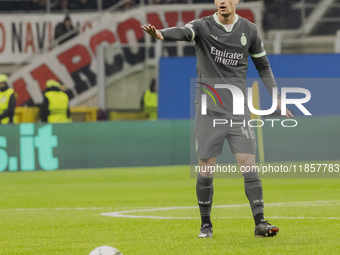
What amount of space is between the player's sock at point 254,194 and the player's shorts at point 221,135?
A: 234 millimetres

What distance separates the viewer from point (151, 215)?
442 inches

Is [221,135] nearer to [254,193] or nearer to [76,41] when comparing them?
[254,193]

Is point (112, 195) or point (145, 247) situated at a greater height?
point (145, 247)

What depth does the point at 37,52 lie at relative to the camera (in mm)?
31094

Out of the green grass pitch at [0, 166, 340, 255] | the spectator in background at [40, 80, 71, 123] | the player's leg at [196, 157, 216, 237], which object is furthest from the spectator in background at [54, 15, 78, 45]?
the player's leg at [196, 157, 216, 237]

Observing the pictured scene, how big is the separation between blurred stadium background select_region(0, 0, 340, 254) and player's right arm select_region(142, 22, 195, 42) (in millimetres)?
1836

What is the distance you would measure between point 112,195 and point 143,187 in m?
1.55

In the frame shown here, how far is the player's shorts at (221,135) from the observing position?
8.49 metres

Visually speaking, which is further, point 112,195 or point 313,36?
point 313,36

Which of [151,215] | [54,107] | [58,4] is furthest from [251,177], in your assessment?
[58,4]

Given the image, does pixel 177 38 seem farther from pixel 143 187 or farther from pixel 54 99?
pixel 54 99

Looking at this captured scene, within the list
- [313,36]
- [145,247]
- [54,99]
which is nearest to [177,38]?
[145,247]

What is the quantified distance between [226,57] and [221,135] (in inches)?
27.7

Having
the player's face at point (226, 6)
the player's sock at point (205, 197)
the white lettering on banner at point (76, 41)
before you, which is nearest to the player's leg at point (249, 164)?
the player's sock at point (205, 197)
